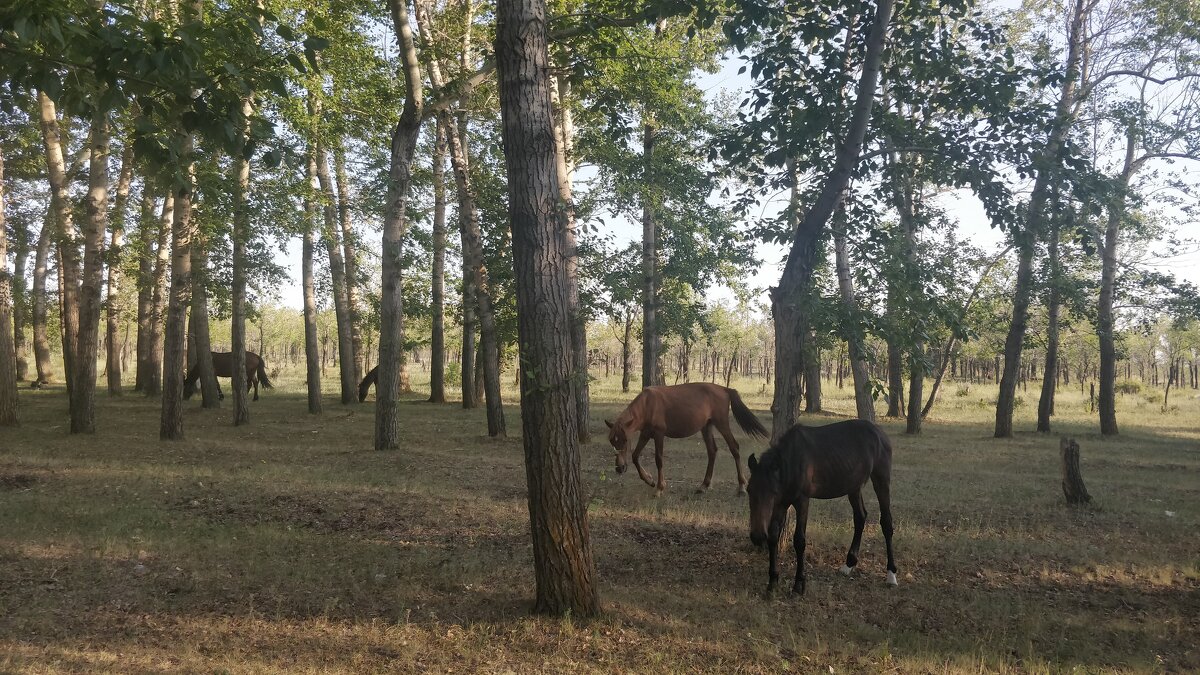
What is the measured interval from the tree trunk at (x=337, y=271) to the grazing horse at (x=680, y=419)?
1216 cm

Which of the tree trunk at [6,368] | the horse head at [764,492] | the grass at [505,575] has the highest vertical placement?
the tree trunk at [6,368]

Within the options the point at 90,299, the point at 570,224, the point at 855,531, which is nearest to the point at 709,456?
the point at 855,531

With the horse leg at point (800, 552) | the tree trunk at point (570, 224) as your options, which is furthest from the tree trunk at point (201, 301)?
the horse leg at point (800, 552)

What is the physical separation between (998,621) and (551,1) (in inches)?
556

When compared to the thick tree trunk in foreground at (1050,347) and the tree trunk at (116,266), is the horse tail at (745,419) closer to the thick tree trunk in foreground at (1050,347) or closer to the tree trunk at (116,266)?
the thick tree trunk in foreground at (1050,347)

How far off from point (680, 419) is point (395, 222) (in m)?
7.05

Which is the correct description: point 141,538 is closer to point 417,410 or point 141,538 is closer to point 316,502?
point 316,502

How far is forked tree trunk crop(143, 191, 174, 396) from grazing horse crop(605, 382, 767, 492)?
1410 cm

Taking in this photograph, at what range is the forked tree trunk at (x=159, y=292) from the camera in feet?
67.1

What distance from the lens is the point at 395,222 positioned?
Result: 13977 mm

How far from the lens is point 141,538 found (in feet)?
24.2

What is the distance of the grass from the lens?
507 centimetres

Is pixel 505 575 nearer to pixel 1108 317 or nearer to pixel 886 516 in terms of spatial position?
pixel 886 516

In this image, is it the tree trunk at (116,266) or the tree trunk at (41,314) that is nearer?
the tree trunk at (116,266)
